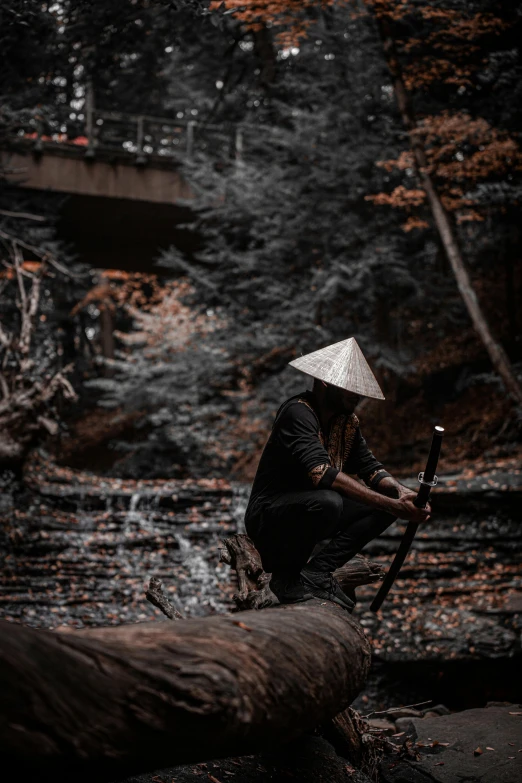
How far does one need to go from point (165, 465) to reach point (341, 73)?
9.47 metres

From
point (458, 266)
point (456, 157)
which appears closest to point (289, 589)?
point (458, 266)

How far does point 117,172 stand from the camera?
17969mm

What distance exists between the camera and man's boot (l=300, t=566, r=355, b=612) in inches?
165

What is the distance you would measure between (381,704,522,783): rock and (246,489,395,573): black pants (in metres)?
1.50

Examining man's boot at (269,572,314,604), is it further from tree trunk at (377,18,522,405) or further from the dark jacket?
tree trunk at (377,18,522,405)

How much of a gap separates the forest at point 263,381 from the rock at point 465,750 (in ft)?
0.09

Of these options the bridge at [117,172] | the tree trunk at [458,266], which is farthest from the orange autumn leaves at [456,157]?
the bridge at [117,172]

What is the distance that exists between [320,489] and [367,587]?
5870 millimetres

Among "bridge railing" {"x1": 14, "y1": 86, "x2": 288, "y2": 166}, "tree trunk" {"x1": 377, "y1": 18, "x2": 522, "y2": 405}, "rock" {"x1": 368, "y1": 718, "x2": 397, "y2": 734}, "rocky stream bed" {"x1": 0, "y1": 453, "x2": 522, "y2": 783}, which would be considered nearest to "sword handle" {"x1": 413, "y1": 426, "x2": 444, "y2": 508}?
"rock" {"x1": 368, "y1": 718, "x2": 397, "y2": 734}

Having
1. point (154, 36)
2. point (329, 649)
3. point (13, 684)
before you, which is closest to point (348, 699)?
point (329, 649)

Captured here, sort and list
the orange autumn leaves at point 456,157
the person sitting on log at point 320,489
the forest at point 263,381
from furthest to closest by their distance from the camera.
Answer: the orange autumn leaves at point 456,157
the person sitting on log at point 320,489
the forest at point 263,381

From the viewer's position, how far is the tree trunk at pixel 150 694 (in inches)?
80.0

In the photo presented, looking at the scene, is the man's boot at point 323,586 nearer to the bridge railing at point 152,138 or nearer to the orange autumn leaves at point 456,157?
the orange autumn leaves at point 456,157

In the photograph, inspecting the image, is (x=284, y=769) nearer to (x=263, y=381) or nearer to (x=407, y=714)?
(x=407, y=714)
